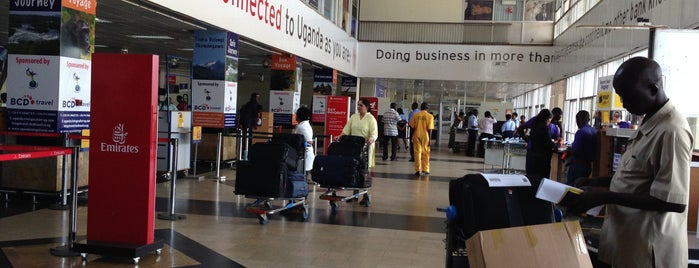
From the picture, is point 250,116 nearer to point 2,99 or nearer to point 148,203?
point 2,99

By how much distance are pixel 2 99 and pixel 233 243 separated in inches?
378

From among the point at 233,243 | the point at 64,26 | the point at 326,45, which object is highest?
the point at 326,45

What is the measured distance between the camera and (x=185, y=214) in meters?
7.23

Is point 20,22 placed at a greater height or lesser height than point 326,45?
lesser

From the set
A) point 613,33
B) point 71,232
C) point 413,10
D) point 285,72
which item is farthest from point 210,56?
point 413,10

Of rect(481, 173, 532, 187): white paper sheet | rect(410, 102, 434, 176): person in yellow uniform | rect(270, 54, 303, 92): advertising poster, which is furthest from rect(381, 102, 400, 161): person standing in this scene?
rect(481, 173, 532, 187): white paper sheet

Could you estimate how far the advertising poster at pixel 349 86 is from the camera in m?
23.0

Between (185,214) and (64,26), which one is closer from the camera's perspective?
(64,26)

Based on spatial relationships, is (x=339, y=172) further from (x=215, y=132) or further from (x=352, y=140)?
(x=215, y=132)

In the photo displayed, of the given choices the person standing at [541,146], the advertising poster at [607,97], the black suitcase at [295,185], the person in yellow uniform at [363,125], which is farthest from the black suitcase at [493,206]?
the person in yellow uniform at [363,125]

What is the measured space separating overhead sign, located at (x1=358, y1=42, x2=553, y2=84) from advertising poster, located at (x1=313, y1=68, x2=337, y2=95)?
14.7 feet

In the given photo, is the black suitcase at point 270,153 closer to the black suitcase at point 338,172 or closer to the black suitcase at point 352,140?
the black suitcase at point 338,172

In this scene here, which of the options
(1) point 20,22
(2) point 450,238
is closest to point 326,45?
(1) point 20,22

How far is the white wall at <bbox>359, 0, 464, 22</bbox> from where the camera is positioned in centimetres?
2355
